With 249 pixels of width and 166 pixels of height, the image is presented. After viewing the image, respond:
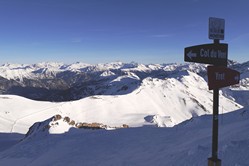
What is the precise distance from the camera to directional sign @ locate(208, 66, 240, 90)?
23.7 feet

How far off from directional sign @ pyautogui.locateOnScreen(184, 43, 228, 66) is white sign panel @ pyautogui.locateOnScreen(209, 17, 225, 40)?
24cm

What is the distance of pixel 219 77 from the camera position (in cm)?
730

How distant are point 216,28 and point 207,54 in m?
0.75

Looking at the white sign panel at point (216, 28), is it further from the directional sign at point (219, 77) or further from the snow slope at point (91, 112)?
the snow slope at point (91, 112)

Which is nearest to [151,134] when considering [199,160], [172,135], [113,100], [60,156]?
[172,135]

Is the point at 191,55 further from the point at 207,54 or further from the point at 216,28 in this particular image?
the point at 216,28

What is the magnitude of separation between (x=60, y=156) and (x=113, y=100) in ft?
309

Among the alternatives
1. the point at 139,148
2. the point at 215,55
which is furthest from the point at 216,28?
the point at 139,148

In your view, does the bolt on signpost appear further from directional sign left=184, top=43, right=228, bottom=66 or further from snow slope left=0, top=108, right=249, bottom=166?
snow slope left=0, top=108, right=249, bottom=166

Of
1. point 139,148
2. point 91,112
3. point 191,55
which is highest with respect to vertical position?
point 191,55

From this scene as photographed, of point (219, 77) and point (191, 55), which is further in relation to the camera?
point (219, 77)

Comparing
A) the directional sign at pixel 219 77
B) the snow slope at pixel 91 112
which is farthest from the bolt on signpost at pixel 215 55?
the snow slope at pixel 91 112

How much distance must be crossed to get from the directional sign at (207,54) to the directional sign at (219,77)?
157mm

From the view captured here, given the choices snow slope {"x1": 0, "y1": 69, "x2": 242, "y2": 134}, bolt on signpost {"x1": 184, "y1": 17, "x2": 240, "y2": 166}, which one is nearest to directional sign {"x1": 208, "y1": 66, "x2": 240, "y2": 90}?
bolt on signpost {"x1": 184, "y1": 17, "x2": 240, "y2": 166}
